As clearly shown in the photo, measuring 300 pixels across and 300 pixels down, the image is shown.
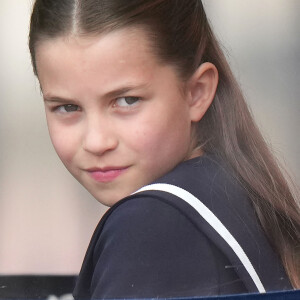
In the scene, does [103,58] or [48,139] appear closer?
[103,58]

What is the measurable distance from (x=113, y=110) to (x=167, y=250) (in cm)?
21

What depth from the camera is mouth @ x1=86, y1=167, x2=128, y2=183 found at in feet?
3.95

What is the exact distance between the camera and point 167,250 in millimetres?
1173

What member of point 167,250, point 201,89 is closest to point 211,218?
point 167,250

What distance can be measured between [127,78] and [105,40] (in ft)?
0.20

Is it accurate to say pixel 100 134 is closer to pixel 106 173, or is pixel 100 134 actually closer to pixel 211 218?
pixel 106 173

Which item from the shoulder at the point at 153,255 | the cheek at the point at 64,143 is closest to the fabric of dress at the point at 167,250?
the shoulder at the point at 153,255

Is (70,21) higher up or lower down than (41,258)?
higher up

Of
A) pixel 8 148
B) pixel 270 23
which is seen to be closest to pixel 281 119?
pixel 270 23

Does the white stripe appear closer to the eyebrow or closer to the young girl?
the young girl

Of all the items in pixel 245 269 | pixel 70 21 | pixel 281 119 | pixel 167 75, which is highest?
pixel 70 21

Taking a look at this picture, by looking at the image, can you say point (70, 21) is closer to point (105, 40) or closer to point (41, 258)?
point (105, 40)

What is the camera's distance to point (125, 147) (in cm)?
119

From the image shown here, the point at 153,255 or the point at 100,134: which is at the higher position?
the point at 100,134
